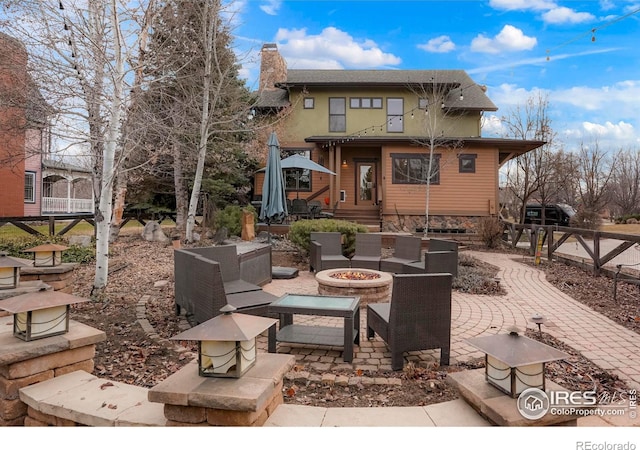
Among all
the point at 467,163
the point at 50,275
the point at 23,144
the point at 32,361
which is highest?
the point at 467,163

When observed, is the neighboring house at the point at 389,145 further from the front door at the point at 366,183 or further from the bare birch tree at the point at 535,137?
the bare birch tree at the point at 535,137

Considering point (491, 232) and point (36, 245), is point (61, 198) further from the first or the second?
point (491, 232)

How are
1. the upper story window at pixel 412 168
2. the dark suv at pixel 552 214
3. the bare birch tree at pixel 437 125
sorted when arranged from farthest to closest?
the dark suv at pixel 552 214, the upper story window at pixel 412 168, the bare birch tree at pixel 437 125

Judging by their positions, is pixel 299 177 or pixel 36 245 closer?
pixel 36 245

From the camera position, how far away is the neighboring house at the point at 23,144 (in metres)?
7.77

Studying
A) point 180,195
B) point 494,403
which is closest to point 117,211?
point 180,195

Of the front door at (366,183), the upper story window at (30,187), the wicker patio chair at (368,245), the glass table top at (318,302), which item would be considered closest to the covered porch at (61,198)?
the upper story window at (30,187)

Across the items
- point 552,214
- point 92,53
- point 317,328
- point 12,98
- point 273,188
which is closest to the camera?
point 317,328

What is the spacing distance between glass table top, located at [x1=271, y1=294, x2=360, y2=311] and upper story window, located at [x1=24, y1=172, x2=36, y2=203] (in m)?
18.8

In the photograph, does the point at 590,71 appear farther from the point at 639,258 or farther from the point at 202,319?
the point at 639,258

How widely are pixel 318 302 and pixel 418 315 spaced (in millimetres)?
1084

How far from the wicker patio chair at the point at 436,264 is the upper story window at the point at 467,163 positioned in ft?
33.4

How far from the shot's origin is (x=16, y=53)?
24.6 ft

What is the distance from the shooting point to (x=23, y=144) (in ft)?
36.5
